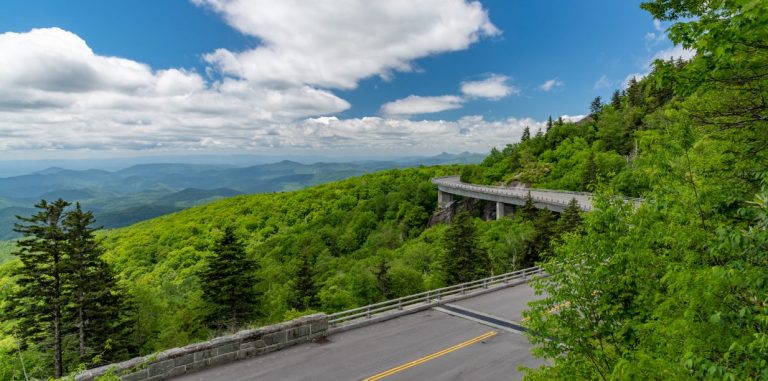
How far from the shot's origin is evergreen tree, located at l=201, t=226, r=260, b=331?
33.3 meters

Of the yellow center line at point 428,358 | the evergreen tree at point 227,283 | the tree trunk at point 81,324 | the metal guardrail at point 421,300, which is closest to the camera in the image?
the yellow center line at point 428,358

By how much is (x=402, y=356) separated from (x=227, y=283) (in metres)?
22.7

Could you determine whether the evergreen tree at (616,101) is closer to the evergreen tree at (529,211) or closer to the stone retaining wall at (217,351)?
the evergreen tree at (529,211)

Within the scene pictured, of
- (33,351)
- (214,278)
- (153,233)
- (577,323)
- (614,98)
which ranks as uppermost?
(614,98)

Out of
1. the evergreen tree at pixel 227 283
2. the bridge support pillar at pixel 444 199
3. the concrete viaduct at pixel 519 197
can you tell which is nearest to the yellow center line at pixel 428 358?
the evergreen tree at pixel 227 283

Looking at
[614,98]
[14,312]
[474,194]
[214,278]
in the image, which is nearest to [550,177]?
[474,194]

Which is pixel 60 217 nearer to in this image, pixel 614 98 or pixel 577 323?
pixel 577 323

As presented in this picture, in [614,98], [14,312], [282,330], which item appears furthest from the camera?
[614,98]

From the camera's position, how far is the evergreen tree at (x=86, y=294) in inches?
1081

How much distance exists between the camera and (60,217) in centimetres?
2752

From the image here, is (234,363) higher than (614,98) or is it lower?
lower

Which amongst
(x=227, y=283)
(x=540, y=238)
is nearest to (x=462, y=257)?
(x=540, y=238)

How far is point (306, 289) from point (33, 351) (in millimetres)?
19870

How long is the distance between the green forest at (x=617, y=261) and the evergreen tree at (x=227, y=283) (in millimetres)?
162
